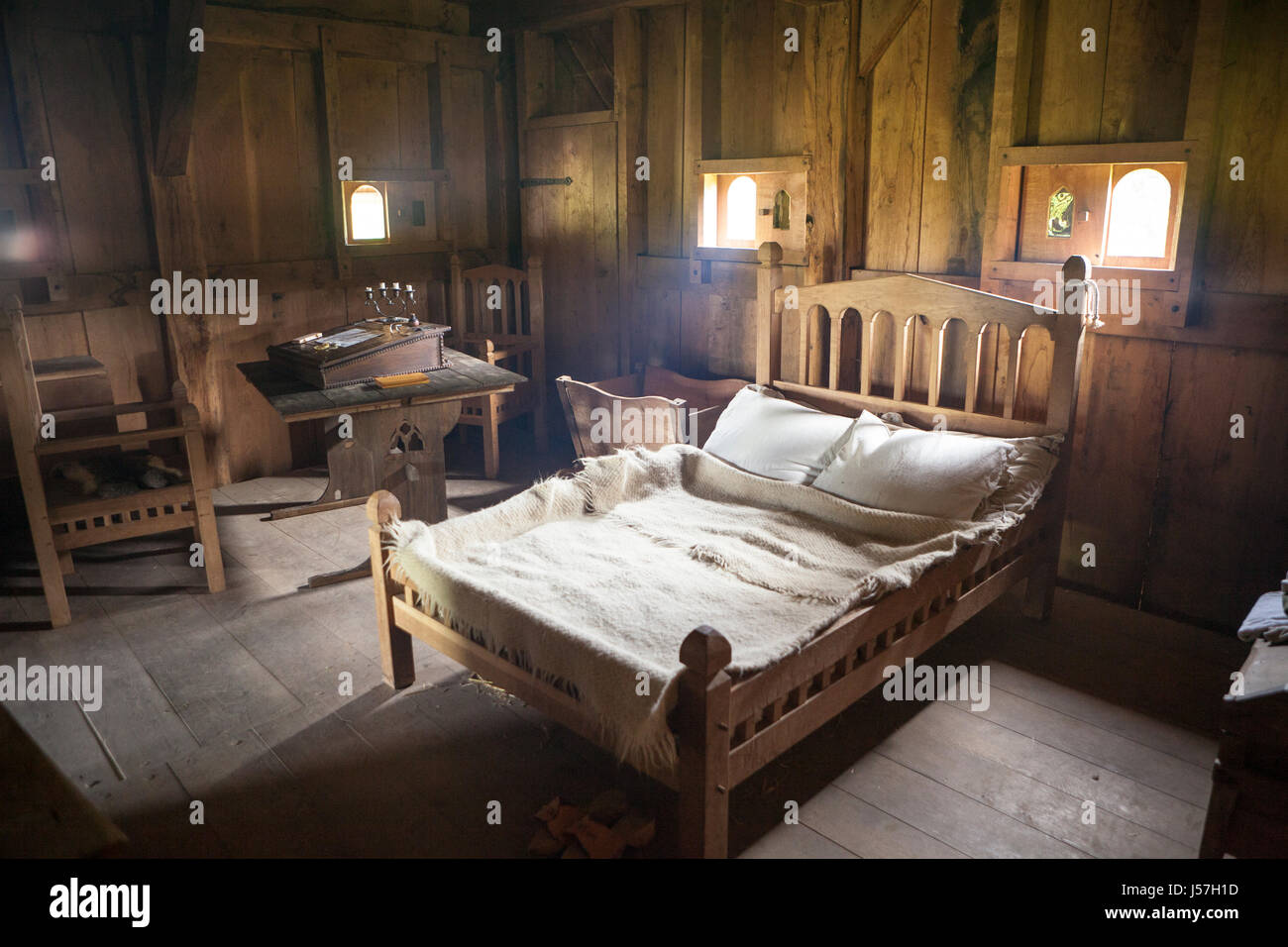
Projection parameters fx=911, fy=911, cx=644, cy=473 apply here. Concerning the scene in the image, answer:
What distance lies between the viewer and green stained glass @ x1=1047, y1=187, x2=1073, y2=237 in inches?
127

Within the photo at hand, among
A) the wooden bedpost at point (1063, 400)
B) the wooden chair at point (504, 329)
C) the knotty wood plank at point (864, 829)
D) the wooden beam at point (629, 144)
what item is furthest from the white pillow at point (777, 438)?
the wooden chair at point (504, 329)

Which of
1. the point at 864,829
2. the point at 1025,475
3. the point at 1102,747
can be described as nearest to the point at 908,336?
the point at 1025,475

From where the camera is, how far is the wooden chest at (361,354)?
11.3ft

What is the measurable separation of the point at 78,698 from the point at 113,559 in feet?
4.18

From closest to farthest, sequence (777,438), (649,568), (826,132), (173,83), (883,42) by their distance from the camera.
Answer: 1. (649,568)
2. (777,438)
3. (883,42)
4. (826,132)
5. (173,83)

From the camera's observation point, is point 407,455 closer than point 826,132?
Yes

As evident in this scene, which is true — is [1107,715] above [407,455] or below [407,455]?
below

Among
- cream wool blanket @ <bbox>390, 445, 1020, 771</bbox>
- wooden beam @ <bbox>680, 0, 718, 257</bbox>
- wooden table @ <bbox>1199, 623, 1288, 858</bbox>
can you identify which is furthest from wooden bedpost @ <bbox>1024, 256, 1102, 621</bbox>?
wooden beam @ <bbox>680, 0, 718, 257</bbox>

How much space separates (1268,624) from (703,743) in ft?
4.46

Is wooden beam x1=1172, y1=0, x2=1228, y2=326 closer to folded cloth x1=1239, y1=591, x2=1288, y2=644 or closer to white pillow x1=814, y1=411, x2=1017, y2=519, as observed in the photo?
white pillow x1=814, y1=411, x2=1017, y2=519

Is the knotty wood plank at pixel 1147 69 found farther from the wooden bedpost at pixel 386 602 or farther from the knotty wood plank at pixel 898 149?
the wooden bedpost at pixel 386 602

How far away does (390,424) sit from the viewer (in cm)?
346

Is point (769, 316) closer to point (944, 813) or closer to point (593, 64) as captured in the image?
point (944, 813)

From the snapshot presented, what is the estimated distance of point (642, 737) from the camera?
1.98 metres
